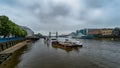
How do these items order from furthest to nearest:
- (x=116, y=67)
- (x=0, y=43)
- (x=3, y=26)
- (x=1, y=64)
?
(x=3, y=26), (x=0, y=43), (x=1, y=64), (x=116, y=67)

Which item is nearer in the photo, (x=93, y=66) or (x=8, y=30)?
(x=93, y=66)

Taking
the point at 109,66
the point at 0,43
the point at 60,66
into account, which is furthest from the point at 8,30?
the point at 109,66

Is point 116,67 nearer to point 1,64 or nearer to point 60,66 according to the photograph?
point 60,66

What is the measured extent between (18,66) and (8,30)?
37755mm

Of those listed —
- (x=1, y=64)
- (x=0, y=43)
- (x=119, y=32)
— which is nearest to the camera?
(x=1, y=64)

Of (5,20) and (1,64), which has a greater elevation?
(5,20)

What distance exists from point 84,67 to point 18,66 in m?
12.1

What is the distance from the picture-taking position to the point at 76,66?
1270 inches

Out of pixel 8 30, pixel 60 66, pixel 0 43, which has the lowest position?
pixel 60 66

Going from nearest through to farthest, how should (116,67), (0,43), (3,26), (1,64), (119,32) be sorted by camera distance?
(116,67)
(1,64)
(0,43)
(3,26)
(119,32)

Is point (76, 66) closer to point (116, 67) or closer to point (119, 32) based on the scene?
point (116, 67)

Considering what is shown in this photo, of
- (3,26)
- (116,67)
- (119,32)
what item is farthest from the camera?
(119,32)

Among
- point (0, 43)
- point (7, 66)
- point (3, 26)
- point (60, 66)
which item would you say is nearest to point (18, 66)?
point (7, 66)

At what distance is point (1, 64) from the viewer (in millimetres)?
33156
